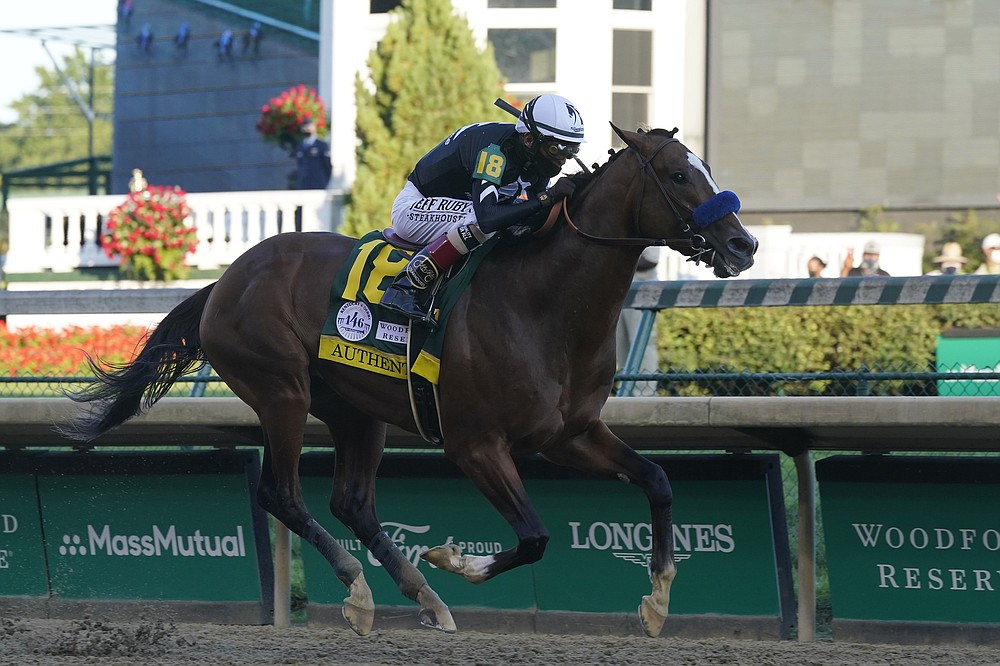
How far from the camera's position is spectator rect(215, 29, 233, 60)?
2081 cm

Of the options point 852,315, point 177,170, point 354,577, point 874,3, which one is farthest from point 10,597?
point 177,170

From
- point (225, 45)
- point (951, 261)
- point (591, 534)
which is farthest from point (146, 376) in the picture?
point (225, 45)

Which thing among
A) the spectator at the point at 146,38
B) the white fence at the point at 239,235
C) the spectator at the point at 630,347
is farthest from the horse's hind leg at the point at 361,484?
the spectator at the point at 146,38

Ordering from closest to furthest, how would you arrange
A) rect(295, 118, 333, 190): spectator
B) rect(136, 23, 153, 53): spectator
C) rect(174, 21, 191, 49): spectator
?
rect(295, 118, 333, 190): spectator
rect(174, 21, 191, 49): spectator
rect(136, 23, 153, 53): spectator

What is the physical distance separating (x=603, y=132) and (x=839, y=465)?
840cm

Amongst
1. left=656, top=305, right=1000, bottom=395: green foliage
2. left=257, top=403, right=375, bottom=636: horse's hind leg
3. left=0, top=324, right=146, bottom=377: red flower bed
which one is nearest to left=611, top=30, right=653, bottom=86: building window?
left=656, top=305, right=1000, bottom=395: green foliage

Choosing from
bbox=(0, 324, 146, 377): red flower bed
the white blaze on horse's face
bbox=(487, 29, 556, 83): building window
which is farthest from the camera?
bbox=(487, 29, 556, 83): building window

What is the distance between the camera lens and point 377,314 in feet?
17.8

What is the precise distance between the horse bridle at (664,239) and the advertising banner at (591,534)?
5.18 ft

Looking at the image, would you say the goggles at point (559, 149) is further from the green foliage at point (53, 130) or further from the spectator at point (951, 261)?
the green foliage at point (53, 130)

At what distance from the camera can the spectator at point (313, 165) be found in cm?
1473

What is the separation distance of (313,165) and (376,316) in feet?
31.4

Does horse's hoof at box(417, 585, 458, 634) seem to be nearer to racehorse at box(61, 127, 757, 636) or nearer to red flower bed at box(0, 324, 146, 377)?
racehorse at box(61, 127, 757, 636)

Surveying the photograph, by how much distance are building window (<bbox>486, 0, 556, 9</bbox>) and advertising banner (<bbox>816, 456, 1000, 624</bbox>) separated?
9.23m
